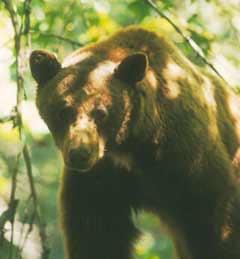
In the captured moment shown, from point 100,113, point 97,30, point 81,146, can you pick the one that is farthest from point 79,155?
point 97,30

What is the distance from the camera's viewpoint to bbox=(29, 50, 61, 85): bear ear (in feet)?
16.5

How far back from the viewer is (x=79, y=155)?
448 cm

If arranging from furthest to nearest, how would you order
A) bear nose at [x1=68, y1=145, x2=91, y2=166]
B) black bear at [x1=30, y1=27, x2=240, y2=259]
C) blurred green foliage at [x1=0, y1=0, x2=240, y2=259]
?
blurred green foliage at [x1=0, y1=0, x2=240, y2=259] → black bear at [x1=30, y1=27, x2=240, y2=259] → bear nose at [x1=68, y1=145, x2=91, y2=166]

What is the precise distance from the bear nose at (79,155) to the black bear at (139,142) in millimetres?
78

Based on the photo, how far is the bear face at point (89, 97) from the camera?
4.81 metres

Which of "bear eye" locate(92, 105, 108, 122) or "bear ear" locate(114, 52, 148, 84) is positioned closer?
"bear eye" locate(92, 105, 108, 122)

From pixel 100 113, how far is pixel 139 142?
0.50 metres

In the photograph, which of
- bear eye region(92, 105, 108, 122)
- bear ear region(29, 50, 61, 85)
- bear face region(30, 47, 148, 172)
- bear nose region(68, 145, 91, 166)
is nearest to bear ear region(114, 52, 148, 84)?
bear face region(30, 47, 148, 172)

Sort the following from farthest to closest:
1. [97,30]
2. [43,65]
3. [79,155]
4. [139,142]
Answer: [97,30]
[139,142]
[43,65]
[79,155]

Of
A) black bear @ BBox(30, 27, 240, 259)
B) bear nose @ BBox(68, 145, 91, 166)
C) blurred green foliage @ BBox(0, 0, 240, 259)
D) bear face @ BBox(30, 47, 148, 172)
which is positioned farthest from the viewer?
blurred green foliage @ BBox(0, 0, 240, 259)

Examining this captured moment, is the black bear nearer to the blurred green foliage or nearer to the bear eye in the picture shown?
the bear eye

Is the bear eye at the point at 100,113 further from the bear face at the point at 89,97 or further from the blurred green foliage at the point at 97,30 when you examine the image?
the blurred green foliage at the point at 97,30

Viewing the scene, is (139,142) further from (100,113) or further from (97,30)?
(97,30)

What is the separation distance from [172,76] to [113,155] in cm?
80
